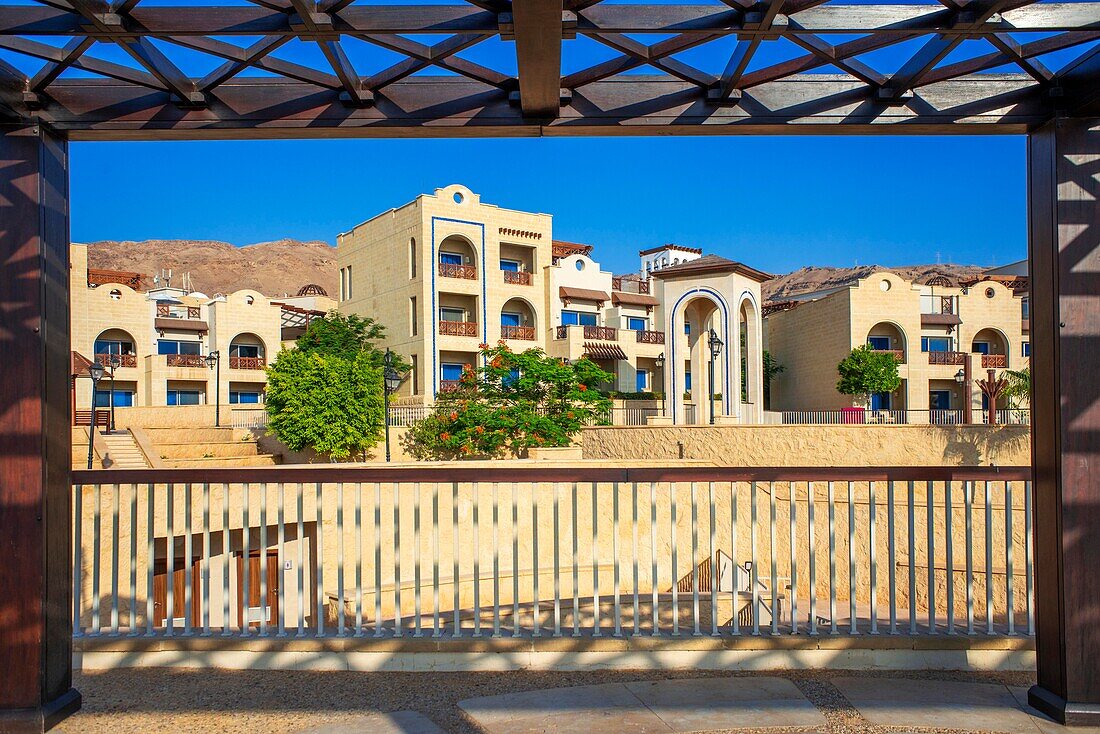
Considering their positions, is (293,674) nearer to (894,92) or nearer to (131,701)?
(131,701)

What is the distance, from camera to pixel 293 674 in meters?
3.47

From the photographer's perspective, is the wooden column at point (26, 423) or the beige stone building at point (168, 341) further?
the beige stone building at point (168, 341)

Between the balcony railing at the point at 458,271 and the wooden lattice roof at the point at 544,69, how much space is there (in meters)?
22.7

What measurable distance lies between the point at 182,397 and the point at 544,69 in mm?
28963

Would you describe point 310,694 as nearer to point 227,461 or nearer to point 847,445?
point 847,445

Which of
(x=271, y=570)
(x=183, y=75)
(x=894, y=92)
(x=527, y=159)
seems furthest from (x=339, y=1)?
(x=527, y=159)

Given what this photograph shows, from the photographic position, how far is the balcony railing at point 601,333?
2873cm

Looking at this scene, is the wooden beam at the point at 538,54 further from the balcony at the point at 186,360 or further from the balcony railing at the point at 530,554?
the balcony at the point at 186,360

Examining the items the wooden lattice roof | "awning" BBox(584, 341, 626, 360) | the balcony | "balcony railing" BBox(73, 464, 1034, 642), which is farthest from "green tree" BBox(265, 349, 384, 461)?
the wooden lattice roof

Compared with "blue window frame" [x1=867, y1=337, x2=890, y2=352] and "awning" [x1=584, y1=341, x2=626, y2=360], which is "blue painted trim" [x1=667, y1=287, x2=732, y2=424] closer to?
"awning" [x1=584, y1=341, x2=626, y2=360]

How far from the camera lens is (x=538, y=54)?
2.60 meters

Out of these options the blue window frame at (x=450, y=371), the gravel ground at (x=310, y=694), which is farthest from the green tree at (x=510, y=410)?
the gravel ground at (x=310, y=694)

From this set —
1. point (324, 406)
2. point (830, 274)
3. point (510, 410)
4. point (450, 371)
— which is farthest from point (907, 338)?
point (830, 274)

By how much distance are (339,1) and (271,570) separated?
34.3 ft
